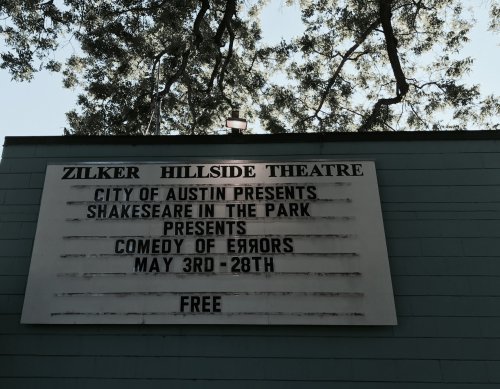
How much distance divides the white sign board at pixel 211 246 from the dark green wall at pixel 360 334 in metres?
0.17

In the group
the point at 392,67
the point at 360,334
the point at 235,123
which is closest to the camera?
the point at 360,334

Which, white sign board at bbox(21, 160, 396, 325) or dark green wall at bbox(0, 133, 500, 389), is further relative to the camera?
white sign board at bbox(21, 160, 396, 325)

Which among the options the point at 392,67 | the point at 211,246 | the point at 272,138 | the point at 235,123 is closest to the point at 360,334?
the point at 211,246

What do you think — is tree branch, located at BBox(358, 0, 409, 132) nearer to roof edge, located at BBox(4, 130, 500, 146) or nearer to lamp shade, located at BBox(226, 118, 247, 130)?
roof edge, located at BBox(4, 130, 500, 146)

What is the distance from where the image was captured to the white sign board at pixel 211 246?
5.00 meters

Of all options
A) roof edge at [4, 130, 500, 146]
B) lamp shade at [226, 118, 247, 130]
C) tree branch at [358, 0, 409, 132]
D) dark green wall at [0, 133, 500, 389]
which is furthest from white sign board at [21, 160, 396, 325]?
tree branch at [358, 0, 409, 132]

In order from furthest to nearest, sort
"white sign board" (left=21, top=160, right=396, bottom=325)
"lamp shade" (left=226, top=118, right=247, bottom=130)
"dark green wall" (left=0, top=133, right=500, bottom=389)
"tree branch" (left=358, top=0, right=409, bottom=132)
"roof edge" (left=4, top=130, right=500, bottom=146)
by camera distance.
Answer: "tree branch" (left=358, top=0, right=409, bottom=132) < "lamp shade" (left=226, top=118, right=247, bottom=130) < "roof edge" (left=4, top=130, right=500, bottom=146) < "white sign board" (left=21, top=160, right=396, bottom=325) < "dark green wall" (left=0, top=133, right=500, bottom=389)

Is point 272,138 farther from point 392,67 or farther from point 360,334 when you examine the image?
point 392,67

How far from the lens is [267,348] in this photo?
4.89 metres

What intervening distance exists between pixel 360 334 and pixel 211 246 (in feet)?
5.98

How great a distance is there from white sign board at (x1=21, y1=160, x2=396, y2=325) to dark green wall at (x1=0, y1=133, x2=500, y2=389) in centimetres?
17

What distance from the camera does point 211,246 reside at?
526 cm

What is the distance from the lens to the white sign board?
197 inches

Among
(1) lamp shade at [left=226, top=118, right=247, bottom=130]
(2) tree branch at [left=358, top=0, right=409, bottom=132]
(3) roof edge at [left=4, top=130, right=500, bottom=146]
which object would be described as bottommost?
(3) roof edge at [left=4, top=130, right=500, bottom=146]
